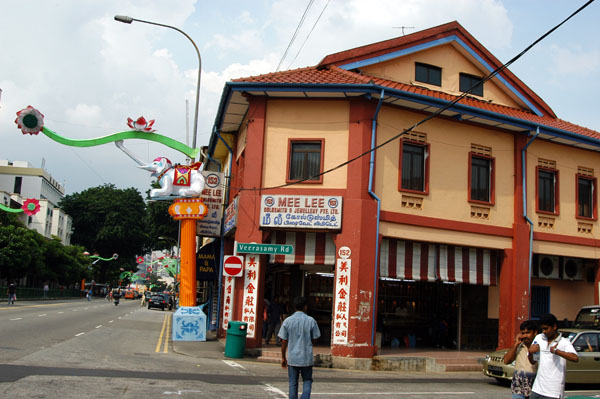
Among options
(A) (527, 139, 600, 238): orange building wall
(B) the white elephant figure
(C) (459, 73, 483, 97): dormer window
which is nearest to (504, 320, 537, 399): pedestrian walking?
(A) (527, 139, 600, 238): orange building wall

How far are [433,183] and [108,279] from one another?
9036 centimetres

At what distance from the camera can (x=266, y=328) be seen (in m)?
20.8

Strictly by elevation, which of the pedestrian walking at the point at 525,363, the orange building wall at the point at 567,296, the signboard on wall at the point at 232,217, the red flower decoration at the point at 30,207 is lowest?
the pedestrian walking at the point at 525,363

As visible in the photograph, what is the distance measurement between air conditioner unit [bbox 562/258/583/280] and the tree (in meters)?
66.9

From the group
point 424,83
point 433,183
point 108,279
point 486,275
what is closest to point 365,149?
point 433,183

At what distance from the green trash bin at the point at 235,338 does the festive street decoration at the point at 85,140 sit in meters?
7.24

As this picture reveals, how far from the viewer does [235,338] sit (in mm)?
16719

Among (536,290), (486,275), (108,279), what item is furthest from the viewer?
(108,279)

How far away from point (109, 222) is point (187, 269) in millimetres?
65086

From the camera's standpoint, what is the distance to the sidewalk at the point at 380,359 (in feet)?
54.2

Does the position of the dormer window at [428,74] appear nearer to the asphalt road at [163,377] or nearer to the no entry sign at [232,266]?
the no entry sign at [232,266]

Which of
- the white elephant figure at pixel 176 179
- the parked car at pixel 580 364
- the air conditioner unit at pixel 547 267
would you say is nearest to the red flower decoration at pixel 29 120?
the white elephant figure at pixel 176 179

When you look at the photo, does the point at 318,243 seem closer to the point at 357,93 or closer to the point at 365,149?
the point at 365,149

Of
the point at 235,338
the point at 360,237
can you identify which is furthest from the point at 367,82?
the point at 235,338
